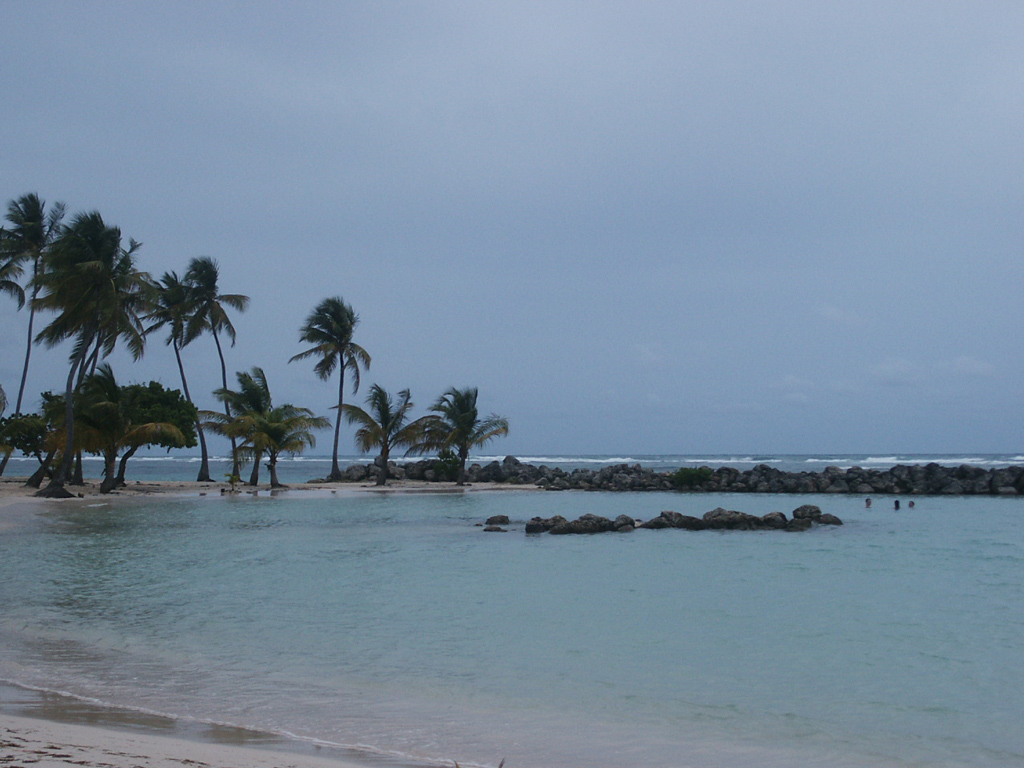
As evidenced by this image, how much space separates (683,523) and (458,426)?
18.8m

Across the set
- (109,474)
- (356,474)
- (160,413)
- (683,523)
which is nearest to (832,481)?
(683,523)

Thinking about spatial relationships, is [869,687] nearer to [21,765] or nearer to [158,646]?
[21,765]

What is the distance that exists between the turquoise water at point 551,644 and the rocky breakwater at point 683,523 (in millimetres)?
2520

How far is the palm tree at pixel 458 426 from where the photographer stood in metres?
36.7

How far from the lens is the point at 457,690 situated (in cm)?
599

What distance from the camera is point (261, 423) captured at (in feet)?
107

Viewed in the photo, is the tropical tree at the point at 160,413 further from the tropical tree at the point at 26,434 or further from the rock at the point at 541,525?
the rock at the point at 541,525

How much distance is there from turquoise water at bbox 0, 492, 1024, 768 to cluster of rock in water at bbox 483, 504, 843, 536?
2580 mm

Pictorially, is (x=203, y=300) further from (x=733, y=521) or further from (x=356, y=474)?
(x=733, y=521)

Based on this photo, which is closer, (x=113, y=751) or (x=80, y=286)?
(x=113, y=751)

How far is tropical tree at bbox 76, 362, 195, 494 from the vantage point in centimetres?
2698

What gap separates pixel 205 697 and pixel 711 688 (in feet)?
12.7

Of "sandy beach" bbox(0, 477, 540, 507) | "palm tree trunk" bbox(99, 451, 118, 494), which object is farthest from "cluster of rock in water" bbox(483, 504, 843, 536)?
"palm tree trunk" bbox(99, 451, 118, 494)

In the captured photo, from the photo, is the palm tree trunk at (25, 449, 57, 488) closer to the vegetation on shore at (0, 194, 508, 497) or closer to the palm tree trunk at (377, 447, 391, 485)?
the vegetation on shore at (0, 194, 508, 497)
